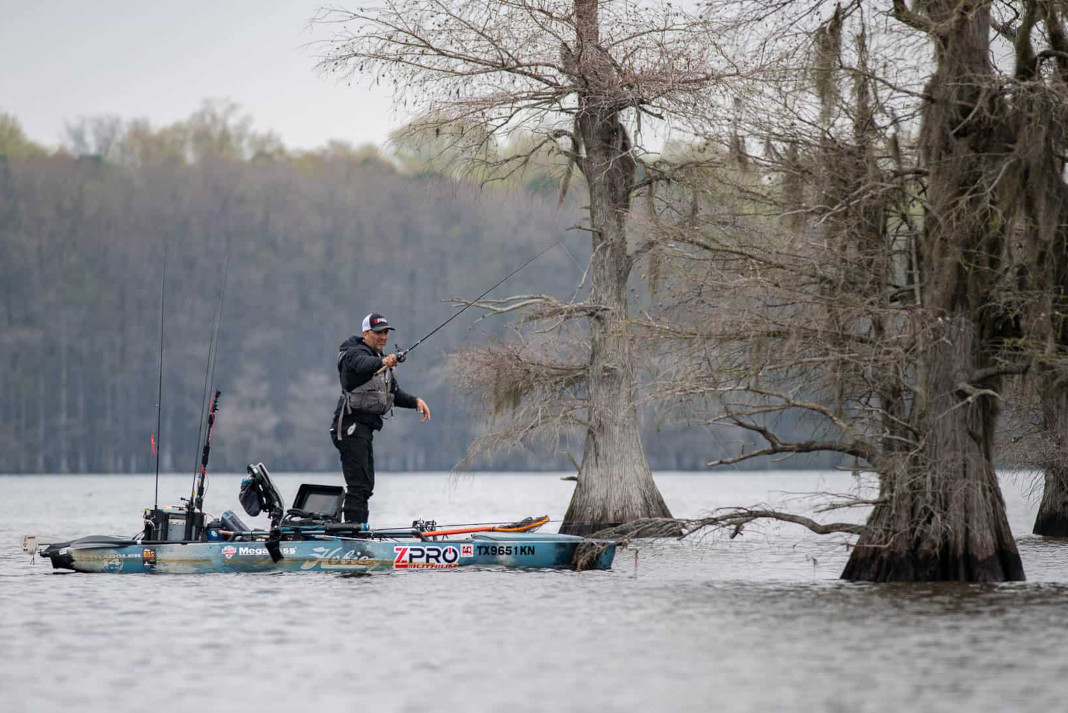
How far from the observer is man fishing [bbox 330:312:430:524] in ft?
54.9

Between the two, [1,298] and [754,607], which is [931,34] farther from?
[1,298]

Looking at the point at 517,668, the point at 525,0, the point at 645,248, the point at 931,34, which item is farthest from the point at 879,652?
the point at 525,0

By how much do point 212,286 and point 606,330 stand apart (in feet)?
182

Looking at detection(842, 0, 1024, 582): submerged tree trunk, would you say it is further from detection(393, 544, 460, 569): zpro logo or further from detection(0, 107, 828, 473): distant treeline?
detection(0, 107, 828, 473): distant treeline

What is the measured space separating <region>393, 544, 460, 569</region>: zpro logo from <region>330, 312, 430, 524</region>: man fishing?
66 centimetres

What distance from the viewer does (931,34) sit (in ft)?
49.8

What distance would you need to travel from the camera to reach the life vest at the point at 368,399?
1675 cm

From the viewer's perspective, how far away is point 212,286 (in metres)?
77.4

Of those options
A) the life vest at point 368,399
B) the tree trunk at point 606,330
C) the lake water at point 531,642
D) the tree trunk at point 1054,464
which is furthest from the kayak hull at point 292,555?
the tree trunk at point 606,330

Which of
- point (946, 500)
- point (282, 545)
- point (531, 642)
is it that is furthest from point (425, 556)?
point (946, 500)

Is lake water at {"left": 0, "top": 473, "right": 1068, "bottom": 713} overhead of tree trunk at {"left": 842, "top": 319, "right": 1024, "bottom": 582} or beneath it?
beneath

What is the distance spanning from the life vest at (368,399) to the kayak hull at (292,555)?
4.27 feet

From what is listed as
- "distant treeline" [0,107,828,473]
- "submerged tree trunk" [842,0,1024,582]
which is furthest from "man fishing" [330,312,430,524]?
"distant treeline" [0,107,828,473]

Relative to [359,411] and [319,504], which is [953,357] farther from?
[319,504]
